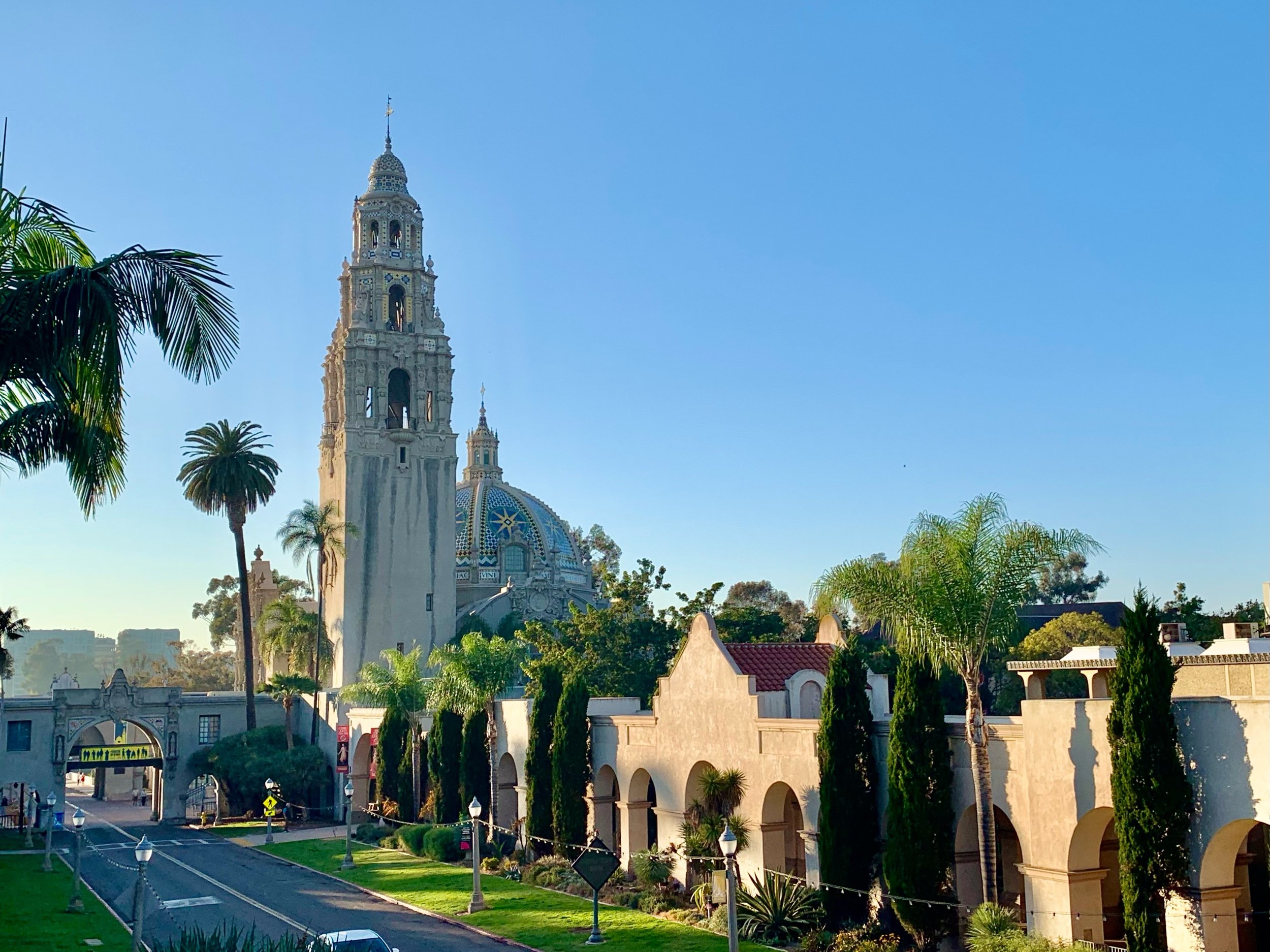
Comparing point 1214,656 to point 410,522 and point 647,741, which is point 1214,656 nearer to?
point 647,741

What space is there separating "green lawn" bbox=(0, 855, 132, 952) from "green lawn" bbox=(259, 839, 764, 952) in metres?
7.29

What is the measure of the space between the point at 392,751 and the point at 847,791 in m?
28.4

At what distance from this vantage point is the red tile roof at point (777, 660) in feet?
101

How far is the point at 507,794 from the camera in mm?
42375

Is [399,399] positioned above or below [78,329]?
above

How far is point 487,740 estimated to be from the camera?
140ft

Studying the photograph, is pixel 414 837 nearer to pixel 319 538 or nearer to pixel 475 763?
pixel 475 763

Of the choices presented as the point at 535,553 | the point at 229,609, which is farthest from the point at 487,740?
the point at 229,609

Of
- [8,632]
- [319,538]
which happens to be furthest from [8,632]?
[319,538]

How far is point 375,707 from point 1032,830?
37.6m

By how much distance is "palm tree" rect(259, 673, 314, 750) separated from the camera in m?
63.3

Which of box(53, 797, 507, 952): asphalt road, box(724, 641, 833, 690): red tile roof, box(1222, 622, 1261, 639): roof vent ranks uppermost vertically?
box(1222, 622, 1261, 639): roof vent

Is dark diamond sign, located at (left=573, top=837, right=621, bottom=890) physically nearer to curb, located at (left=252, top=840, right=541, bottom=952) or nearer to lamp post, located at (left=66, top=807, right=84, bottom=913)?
curb, located at (left=252, top=840, right=541, bottom=952)

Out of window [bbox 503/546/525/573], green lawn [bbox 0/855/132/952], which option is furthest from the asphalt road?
window [bbox 503/546/525/573]
